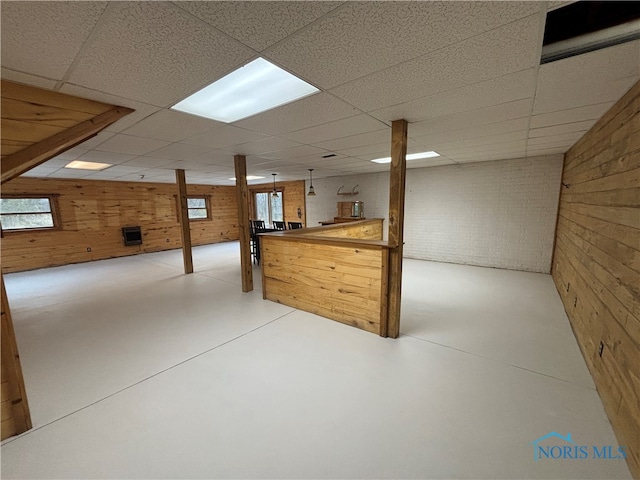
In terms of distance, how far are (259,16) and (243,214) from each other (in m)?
3.24

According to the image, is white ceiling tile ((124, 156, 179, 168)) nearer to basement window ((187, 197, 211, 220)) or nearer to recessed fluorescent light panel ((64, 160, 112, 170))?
recessed fluorescent light panel ((64, 160, 112, 170))

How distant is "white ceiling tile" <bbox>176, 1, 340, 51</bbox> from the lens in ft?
3.20

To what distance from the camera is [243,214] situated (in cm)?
407

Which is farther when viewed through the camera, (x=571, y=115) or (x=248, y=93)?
(x=571, y=115)

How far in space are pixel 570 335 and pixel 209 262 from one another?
665 cm

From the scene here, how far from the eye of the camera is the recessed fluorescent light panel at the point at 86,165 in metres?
4.30

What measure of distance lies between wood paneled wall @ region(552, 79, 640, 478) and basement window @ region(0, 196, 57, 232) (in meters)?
9.62

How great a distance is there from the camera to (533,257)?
4.89 m

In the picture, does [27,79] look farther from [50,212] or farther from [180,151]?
[50,212]

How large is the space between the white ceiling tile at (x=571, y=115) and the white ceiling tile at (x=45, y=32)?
10.7 feet

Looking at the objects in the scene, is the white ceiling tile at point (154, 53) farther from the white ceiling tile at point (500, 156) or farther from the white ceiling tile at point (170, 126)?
the white ceiling tile at point (500, 156)

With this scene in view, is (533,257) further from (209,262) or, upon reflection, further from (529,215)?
(209,262)

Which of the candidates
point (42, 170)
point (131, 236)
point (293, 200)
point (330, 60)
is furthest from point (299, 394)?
point (131, 236)

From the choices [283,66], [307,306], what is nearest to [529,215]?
[307,306]
